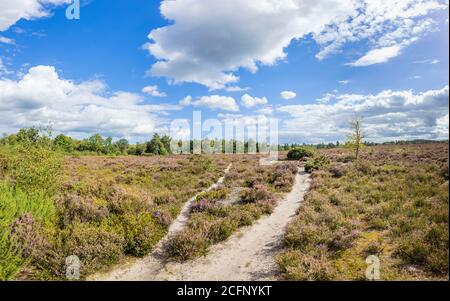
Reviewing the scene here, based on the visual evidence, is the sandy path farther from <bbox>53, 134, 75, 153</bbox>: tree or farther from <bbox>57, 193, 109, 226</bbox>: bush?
<bbox>53, 134, 75, 153</bbox>: tree

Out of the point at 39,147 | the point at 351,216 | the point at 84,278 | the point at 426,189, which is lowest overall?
the point at 84,278

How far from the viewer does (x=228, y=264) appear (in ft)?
32.8

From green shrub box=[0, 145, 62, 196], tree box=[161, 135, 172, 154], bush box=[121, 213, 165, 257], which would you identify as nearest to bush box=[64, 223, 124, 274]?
bush box=[121, 213, 165, 257]

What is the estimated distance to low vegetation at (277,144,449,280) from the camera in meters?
8.57

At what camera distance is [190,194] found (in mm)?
20062

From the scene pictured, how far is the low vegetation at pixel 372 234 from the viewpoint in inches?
337

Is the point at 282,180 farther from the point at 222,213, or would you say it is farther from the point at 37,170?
the point at 37,170

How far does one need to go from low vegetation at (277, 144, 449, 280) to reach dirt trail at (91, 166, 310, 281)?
24.9 inches

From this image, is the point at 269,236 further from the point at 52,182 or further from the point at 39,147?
the point at 39,147

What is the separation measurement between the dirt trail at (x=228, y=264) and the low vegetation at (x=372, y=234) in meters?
0.63

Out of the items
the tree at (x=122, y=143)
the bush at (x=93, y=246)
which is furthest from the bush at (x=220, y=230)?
the tree at (x=122, y=143)
